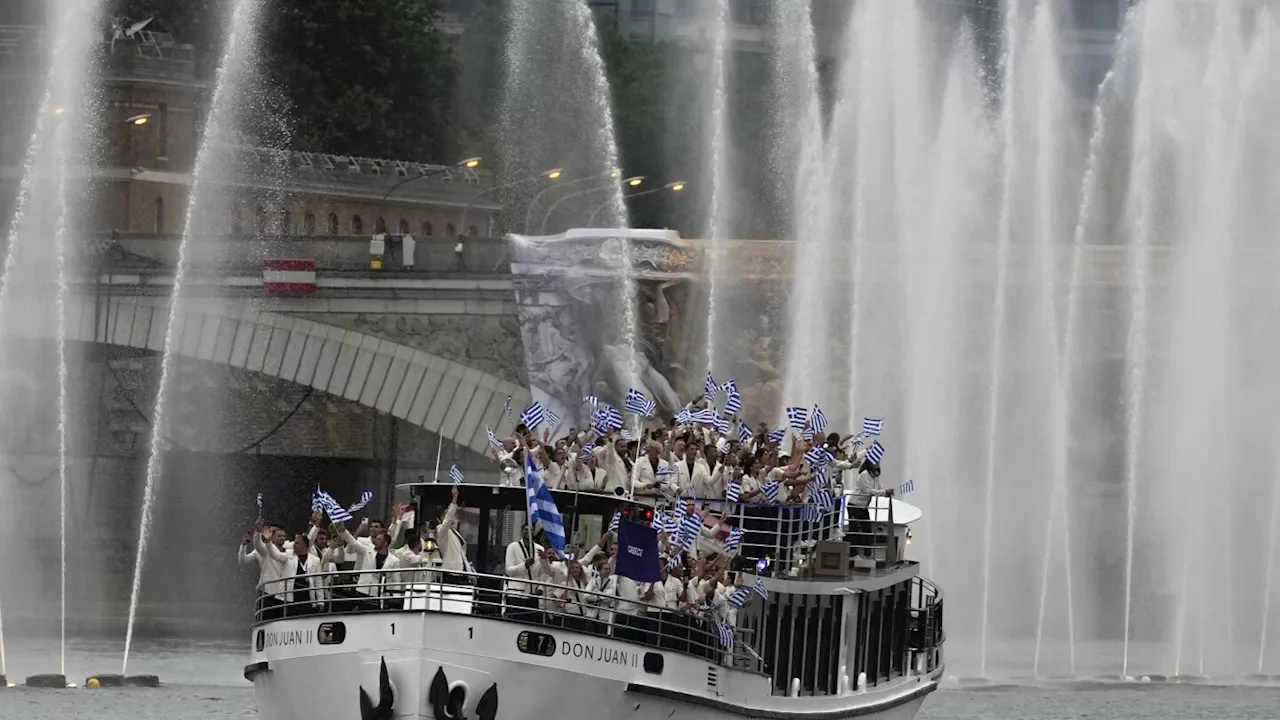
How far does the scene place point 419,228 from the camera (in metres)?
112

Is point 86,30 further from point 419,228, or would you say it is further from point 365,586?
point 365,586

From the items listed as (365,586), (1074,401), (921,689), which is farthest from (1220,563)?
(365,586)

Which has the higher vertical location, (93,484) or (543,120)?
(543,120)

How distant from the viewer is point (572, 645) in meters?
48.4

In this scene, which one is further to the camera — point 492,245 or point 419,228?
point 419,228

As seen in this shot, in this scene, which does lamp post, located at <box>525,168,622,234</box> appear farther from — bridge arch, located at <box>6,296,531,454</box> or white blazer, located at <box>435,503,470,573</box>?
white blazer, located at <box>435,503,470,573</box>

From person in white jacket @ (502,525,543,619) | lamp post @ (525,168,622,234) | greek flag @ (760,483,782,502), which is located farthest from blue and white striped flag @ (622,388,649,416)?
lamp post @ (525,168,622,234)

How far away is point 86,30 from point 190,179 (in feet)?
40.8

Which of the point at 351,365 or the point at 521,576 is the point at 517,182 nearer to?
the point at 351,365

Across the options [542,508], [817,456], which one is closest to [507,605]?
[542,508]

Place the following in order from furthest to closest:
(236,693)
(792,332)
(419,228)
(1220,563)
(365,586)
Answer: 1. (419,228)
2. (792,332)
3. (1220,563)
4. (236,693)
5. (365,586)

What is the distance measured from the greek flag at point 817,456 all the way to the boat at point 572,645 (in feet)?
2.46

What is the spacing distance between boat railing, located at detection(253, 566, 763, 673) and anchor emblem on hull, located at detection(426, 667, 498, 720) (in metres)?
0.84

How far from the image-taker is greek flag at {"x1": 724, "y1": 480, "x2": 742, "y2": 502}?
176ft
